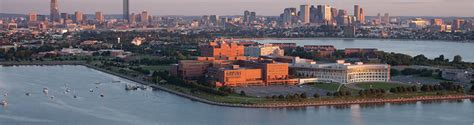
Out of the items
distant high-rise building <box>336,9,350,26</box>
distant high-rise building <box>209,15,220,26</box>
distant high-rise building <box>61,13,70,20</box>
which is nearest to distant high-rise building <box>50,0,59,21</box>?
distant high-rise building <box>61,13,70,20</box>

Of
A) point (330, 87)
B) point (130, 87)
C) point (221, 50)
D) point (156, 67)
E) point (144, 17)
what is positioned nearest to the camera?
point (330, 87)

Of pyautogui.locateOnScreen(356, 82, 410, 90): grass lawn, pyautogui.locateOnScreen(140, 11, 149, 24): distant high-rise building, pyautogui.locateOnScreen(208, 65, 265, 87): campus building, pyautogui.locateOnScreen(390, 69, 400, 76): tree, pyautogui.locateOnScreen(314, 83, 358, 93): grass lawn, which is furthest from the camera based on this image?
pyautogui.locateOnScreen(140, 11, 149, 24): distant high-rise building

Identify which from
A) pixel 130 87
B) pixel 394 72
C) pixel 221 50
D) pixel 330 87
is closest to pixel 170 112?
pixel 130 87

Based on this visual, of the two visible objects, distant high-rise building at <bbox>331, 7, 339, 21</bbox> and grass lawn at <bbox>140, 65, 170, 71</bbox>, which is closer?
grass lawn at <bbox>140, 65, 170, 71</bbox>

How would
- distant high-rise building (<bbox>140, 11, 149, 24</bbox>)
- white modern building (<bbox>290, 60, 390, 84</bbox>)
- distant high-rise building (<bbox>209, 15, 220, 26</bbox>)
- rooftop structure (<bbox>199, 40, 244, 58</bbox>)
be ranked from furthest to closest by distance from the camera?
1. distant high-rise building (<bbox>140, 11, 149, 24</bbox>)
2. distant high-rise building (<bbox>209, 15, 220, 26</bbox>)
3. rooftop structure (<bbox>199, 40, 244, 58</bbox>)
4. white modern building (<bbox>290, 60, 390, 84</bbox>)

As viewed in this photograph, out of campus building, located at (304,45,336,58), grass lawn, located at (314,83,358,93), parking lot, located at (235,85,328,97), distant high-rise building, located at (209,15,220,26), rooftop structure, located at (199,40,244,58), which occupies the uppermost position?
distant high-rise building, located at (209,15,220,26)

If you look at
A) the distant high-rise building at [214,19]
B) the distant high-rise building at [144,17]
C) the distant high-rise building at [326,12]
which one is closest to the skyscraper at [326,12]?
the distant high-rise building at [326,12]

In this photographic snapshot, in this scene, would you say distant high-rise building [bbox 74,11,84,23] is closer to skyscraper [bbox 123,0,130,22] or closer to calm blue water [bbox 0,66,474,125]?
skyscraper [bbox 123,0,130,22]

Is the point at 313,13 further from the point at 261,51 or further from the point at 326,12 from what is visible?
the point at 261,51

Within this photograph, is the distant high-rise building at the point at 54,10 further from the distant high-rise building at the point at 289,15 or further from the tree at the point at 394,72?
the tree at the point at 394,72
